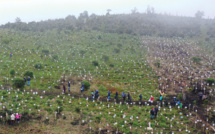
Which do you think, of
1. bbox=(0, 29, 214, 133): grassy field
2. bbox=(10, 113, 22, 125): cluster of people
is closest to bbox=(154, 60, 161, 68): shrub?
bbox=(0, 29, 214, 133): grassy field

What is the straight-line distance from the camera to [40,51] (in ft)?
122

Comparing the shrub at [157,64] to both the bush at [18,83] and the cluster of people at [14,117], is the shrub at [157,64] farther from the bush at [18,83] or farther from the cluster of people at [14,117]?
the cluster of people at [14,117]

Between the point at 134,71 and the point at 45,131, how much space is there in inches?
728

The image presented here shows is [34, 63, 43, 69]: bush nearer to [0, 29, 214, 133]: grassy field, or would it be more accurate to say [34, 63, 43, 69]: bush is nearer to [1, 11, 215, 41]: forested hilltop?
[0, 29, 214, 133]: grassy field

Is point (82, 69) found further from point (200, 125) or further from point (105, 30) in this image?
point (105, 30)

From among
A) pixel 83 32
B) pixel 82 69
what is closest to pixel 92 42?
pixel 83 32

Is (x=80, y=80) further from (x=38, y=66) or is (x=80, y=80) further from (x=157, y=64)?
(x=157, y=64)

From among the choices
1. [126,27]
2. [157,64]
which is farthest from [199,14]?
[157,64]

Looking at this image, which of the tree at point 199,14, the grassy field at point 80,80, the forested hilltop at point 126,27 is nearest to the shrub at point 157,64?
the grassy field at point 80,80

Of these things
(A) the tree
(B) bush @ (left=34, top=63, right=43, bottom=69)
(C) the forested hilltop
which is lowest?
(B) bush @ (left=34, top=63, right=43, bottom=69)

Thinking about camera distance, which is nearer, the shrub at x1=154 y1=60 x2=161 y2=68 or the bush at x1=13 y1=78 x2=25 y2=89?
the bush at x1=13 y1=78 x2=25 y2=89

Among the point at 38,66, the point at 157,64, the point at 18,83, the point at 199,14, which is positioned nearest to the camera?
the point at 18,83

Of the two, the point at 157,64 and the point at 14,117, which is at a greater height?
the point at 157,64

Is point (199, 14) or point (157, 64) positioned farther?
point (199, 14)
